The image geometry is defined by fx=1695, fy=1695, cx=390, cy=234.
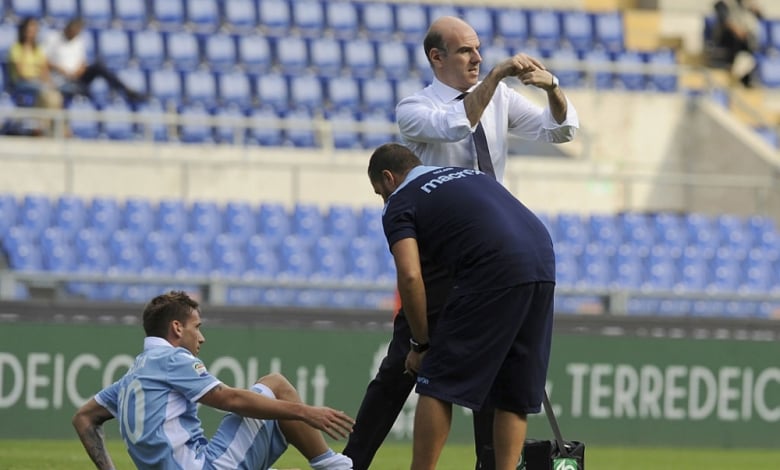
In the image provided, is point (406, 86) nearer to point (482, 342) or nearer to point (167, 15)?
point (167, 15)

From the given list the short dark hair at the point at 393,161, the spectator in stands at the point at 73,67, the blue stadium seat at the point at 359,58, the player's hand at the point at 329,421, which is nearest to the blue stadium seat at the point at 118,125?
the spectator in stands at the point at 73,67

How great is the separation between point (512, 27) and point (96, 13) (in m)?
5.77

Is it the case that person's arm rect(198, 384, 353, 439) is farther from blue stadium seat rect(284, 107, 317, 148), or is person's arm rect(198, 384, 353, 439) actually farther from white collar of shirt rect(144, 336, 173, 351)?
blue stadium seat rect(284, 107, 317, 148)

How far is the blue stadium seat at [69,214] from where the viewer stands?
52.2 ft

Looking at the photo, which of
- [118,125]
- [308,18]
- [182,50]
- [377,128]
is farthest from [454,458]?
[308,18]

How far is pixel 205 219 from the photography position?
1658cm

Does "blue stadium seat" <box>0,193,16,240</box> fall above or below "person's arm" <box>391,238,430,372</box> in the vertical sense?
below

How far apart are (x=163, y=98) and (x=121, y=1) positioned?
6.42ft

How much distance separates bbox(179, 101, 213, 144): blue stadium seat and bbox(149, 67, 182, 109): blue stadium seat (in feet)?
0.67

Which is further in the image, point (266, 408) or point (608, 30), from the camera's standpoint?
point (608, 30)

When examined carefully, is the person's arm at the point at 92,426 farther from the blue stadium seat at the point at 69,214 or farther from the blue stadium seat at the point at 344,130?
the blue stadium seat at the point at 344,130

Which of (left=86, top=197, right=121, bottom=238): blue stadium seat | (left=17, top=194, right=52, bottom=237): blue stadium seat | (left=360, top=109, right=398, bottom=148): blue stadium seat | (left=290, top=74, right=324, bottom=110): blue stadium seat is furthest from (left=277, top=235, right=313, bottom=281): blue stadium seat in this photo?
(left=290, top=74, right=324, bottom=110): blue stadium seat

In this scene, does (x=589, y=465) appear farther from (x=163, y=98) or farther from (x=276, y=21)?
(x=276, y=21)

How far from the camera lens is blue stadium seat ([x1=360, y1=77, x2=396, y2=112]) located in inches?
797
